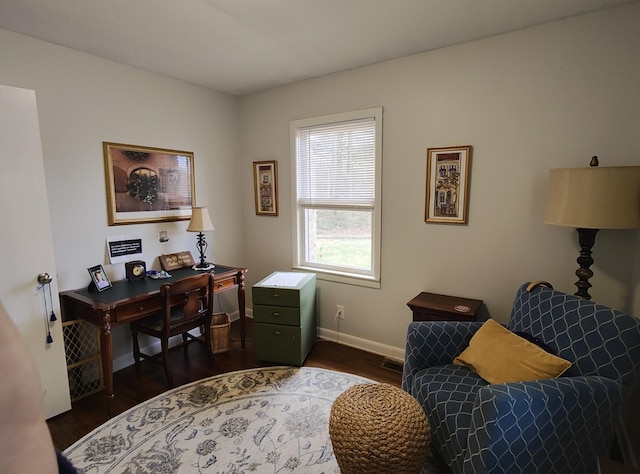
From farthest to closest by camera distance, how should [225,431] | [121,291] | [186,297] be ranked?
[186,297]
[121,291]
[225,431]

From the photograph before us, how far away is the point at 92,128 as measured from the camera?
2.42m

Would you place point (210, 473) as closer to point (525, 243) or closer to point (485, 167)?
point (525, 243)

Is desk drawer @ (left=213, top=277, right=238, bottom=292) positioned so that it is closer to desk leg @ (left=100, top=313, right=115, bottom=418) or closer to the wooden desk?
the wooden desk

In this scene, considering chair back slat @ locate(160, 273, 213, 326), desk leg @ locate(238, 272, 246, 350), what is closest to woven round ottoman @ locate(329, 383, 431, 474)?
chair back slat @ locate(160, 273, 213, 326)

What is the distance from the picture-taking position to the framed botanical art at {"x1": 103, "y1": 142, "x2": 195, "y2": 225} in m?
2.57

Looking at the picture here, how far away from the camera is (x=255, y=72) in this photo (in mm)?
2801

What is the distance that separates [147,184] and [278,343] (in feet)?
5.68

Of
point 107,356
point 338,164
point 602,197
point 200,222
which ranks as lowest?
point 107,356

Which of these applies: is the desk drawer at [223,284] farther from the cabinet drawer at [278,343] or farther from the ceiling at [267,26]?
the ceiling at [267,26]

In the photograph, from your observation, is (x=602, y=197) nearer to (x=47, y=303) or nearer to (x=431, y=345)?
(x=431, y=345)

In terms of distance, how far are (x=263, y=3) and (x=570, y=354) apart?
2.34m

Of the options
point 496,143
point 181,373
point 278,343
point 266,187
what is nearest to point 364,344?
point 278,343

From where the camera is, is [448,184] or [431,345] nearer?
[431,345]

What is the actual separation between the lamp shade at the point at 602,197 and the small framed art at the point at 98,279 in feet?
9.77
